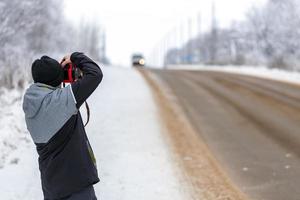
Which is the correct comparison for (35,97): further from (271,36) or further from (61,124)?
(271,36)

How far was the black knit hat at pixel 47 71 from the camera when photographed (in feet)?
13.8

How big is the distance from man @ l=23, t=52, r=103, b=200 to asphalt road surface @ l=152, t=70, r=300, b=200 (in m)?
4.04

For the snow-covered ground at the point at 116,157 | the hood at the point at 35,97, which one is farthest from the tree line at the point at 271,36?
the hood at the point at 35,97

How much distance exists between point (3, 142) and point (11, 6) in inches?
447

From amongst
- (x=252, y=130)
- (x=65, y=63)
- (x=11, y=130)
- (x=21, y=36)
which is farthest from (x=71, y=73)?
(x=21, y=36)

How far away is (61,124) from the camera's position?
4.21 metres

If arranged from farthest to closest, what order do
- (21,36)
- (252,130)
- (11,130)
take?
(21,36) → (252,130) → (11,130)

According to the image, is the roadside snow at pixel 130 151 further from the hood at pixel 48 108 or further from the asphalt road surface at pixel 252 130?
the hood at pixel 48 108

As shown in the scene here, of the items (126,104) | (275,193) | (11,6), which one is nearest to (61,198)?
(275,193)

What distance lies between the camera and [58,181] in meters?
4.25

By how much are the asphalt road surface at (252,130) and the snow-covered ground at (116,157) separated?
1066 millimetres

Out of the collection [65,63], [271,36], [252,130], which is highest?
[65,63]

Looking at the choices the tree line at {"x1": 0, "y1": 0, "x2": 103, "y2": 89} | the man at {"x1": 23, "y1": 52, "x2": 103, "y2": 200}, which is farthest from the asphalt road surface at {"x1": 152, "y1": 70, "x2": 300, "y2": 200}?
the tree line at {"x1": 0, "y1": 0, "x2": 103, "y2": 89}

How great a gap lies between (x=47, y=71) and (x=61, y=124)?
0.39 m
